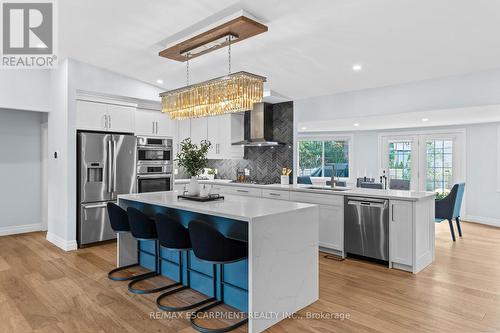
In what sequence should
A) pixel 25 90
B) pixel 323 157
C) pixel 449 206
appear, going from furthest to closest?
pixel 323 157 < pixel 449 206 < pixel 25 90

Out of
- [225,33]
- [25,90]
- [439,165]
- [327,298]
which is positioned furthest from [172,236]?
[439,165]

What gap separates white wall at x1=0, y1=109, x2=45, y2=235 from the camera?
557 centimetres

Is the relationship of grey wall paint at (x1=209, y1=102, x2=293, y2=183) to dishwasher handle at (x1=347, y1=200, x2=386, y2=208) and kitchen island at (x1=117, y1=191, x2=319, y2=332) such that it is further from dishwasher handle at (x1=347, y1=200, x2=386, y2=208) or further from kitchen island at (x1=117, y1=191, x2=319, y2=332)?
kitchen island at (x1=117, y1=191, x2=319, y2=332)

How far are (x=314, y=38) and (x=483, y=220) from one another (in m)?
5.86

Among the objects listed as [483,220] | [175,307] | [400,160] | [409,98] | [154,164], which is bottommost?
[175,307]

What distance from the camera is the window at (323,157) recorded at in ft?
31.0

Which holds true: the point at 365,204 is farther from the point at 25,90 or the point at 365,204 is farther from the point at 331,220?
the point at 25,90

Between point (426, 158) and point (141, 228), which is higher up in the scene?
point (426, 158)

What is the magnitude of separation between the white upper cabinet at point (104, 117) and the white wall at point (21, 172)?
159 cm

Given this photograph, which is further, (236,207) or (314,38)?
(314,38)

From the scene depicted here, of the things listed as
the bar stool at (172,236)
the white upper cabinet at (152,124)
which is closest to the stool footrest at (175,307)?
the bar stool at (172,236)

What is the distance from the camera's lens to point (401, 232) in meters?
3.79

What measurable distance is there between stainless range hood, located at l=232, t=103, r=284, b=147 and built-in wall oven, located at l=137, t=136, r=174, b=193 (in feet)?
4.27

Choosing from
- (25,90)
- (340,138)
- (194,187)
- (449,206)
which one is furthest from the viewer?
(340,138)
